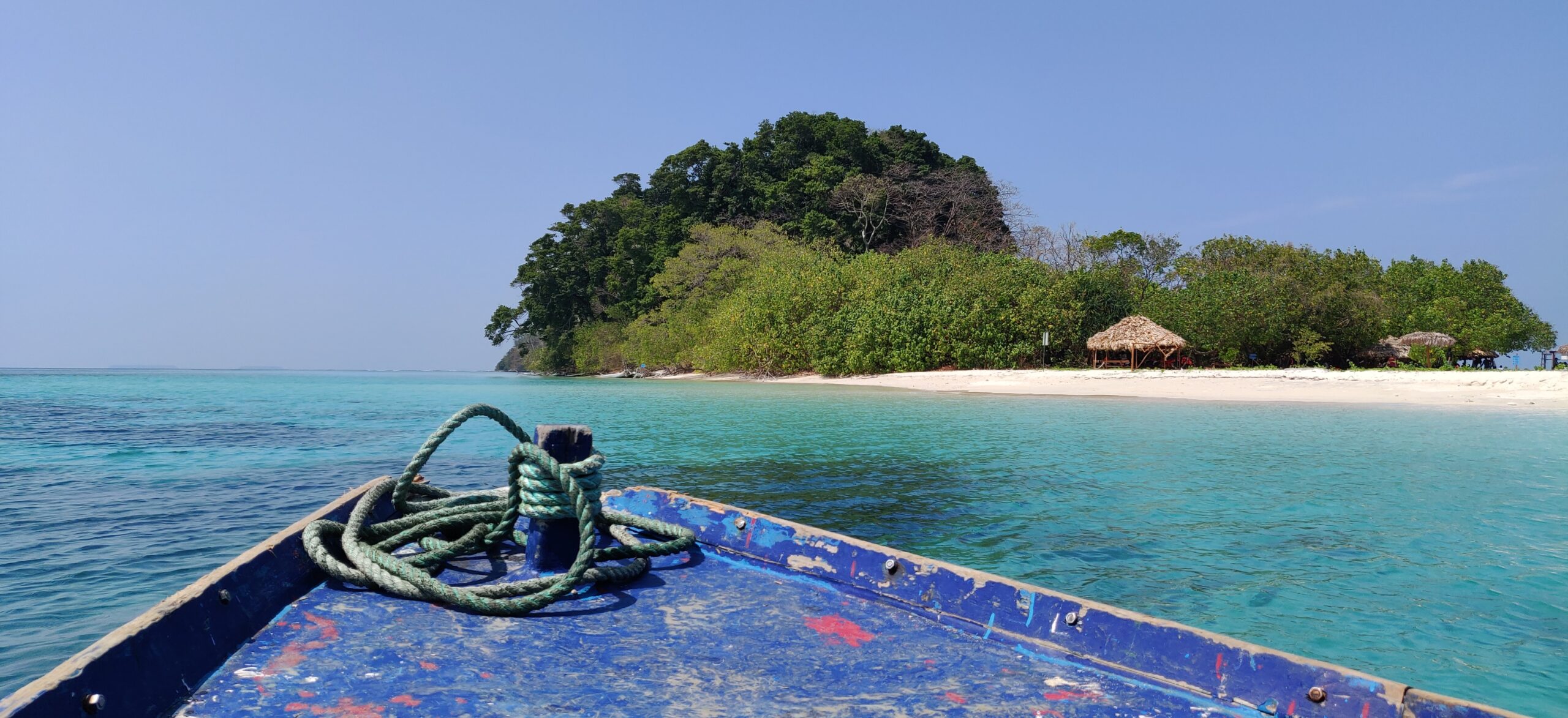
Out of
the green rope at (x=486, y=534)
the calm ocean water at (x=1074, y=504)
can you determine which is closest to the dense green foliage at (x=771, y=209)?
the calm ocean water at (x=1074, y=504)

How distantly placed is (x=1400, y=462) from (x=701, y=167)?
42075 millimetres

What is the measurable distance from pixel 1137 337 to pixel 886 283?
8866mm

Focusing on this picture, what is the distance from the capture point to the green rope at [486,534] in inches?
94.7

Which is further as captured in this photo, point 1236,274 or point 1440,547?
point 1236,274

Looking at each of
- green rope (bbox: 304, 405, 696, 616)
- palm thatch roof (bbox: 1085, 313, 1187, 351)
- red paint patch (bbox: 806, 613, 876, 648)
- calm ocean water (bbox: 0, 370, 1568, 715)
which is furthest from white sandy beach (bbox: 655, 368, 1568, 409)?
green rope (bbox: 304, 405, 696, 616)

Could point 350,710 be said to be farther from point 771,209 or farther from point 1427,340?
point 771,209

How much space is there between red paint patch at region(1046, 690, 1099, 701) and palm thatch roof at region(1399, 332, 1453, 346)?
35155 millimetres

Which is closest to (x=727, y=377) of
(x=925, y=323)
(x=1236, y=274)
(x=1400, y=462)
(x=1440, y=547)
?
(x=925, y=323)

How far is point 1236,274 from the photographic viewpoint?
26.4 meters

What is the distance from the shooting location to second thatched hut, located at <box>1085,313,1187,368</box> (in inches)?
981

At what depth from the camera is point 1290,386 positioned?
1970 cm

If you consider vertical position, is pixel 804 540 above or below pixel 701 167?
below

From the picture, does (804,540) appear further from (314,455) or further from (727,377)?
(727,377)

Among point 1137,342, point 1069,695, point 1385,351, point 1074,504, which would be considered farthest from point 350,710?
point 1385,351
